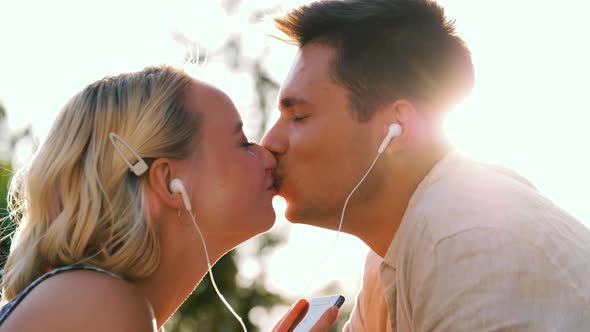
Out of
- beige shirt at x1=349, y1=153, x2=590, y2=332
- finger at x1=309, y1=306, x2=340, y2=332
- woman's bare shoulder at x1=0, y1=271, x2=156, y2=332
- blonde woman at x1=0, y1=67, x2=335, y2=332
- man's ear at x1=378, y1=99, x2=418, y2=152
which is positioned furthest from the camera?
man's ear at x1=378, y1=99, x2=418, y2=152

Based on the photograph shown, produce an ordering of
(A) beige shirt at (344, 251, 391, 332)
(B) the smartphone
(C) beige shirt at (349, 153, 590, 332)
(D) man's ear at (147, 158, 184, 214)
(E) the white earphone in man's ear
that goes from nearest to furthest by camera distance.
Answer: (C) beige shirt at (349, 153, 590, 332) → (D) man's ear at (147, 158, 184, 214) → (B) the smartphone → (E) the white earphone in man's ear → (A) beige shirt at (344, 251, 391, 332)

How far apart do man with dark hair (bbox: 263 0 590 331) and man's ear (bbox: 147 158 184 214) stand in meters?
0.74

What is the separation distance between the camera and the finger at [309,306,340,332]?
425cm

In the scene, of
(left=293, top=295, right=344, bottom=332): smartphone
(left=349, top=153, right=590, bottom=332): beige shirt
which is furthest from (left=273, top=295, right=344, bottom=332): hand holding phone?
(left=349, top=153, right=590, bottom=332): beige shirt

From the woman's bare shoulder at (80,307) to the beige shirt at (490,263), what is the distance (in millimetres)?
1112

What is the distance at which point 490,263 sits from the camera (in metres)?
3.61

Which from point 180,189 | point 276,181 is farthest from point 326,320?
point 180,189

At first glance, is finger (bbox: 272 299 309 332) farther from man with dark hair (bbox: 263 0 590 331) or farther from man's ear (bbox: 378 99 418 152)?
man's ear (bbox: 378 99 418 152)

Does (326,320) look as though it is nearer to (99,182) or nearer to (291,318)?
(291,318)

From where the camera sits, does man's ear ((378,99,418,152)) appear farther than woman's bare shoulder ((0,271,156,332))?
Yes

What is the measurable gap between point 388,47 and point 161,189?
152cm

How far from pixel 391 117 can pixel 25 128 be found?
11928 millimetres

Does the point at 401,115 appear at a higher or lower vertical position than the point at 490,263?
higher

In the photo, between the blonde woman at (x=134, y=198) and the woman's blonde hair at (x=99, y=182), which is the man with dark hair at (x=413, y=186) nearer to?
the blonde woman at (x=134, y=198)
